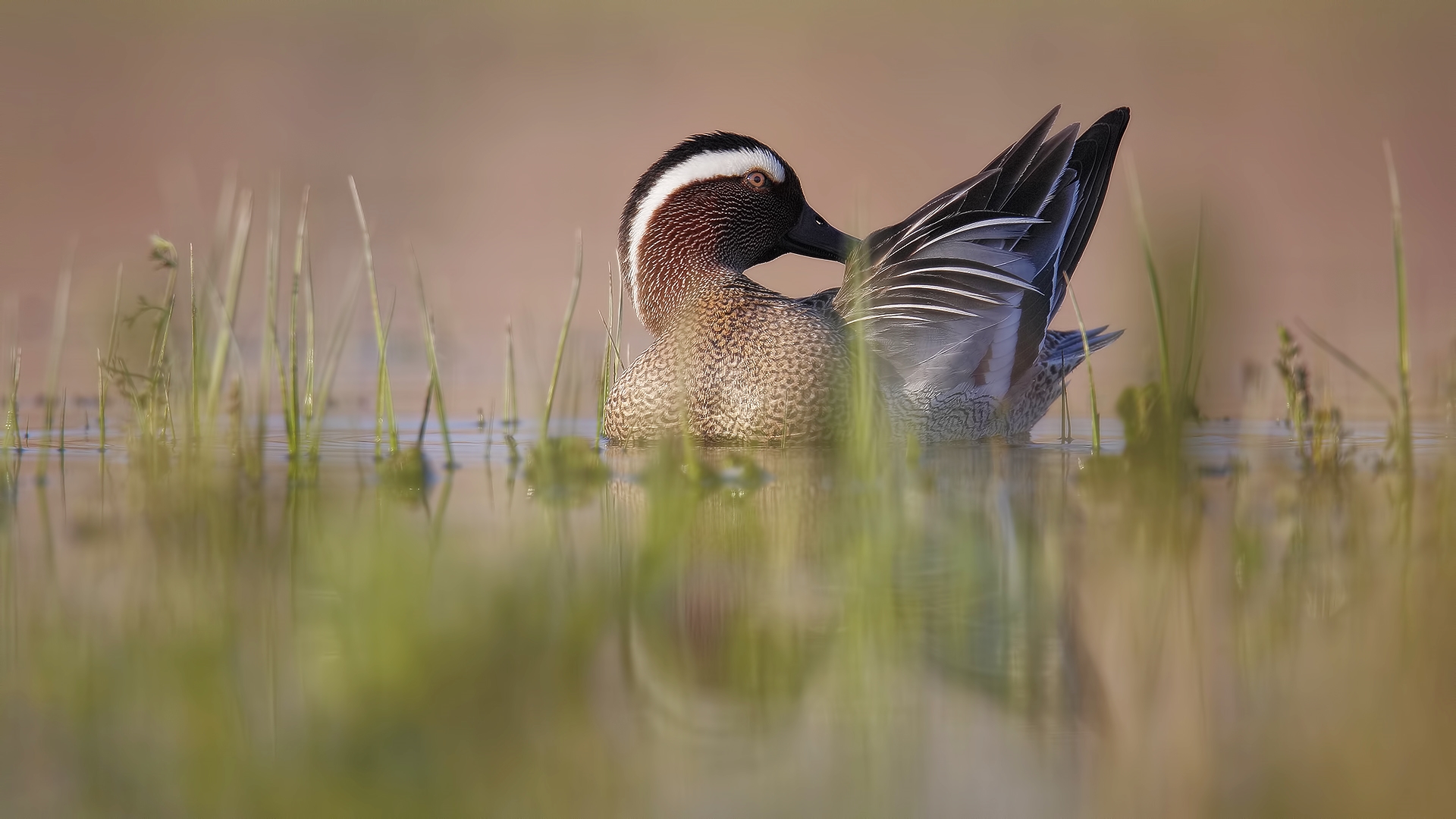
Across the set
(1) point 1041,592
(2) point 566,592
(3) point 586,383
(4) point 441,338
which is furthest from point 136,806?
(4) point 441,338

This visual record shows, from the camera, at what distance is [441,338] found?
9.77 metres

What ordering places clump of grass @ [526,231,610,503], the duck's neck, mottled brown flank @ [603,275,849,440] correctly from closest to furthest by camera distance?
1. clump of grass @ [526,231,610,503]
2. mottled brown flank @ [603,275,849,440]
3. the duck's neck

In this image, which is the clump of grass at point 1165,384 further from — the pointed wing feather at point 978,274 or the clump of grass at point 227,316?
the clump of grass at point 227,316

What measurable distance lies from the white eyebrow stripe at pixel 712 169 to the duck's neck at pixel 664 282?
0.54 ft

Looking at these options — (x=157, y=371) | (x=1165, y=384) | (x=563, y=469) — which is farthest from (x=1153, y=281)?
(x=157, y=371)

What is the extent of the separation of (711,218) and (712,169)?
23 cm

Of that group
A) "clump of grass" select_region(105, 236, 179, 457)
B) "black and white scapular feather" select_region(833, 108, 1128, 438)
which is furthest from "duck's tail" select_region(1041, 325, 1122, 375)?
"clump of grass" select_region(105, 236, 179, 457)

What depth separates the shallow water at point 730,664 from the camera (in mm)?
1627

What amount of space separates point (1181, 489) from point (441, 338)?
7.16 meters

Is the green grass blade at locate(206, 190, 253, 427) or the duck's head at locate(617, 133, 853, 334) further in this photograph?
the duck's head at locate(617, 133, 853, 334)

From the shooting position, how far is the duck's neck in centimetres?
629

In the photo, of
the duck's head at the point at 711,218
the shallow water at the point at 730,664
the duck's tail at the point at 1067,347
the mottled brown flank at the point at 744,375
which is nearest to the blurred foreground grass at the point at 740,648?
the shallow water at the point at 730,664

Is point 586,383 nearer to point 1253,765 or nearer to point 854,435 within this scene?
point 854,435

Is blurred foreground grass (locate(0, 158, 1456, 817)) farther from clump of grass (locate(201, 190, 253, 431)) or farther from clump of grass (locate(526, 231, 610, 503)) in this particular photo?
clump of grass (locate(201, 190, 253, 431))
